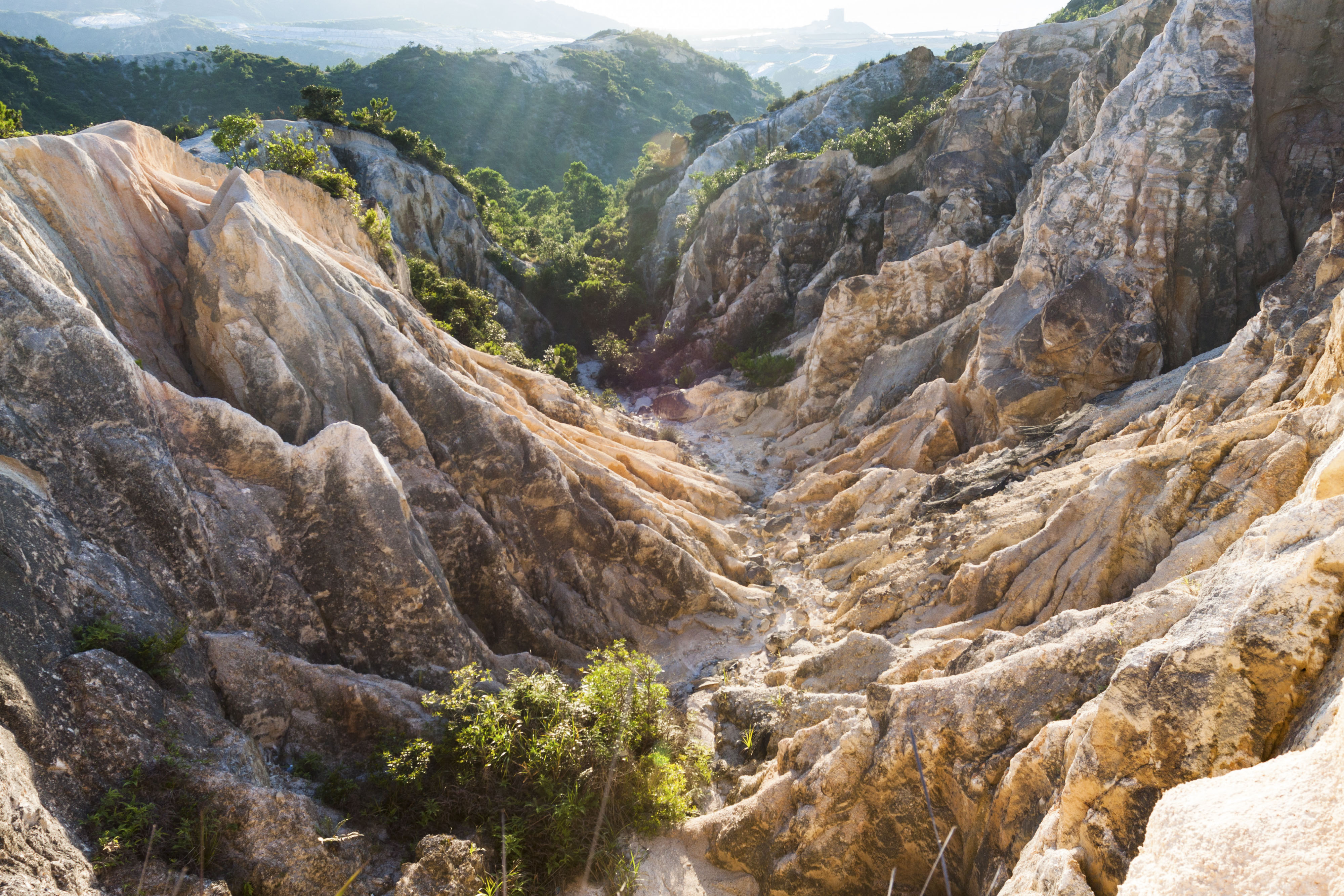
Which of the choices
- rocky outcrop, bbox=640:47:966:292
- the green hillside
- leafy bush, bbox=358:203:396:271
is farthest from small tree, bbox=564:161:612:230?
leafy bush, bbox=358:203:396:271

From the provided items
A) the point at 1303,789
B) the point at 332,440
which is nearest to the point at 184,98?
the point at 332,440

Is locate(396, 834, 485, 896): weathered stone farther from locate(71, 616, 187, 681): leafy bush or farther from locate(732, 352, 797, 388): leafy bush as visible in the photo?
locate(732, 352, 797, 388): leafy bush

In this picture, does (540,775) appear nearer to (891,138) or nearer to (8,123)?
(8,123)

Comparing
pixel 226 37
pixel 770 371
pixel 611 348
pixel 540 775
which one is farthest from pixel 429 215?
pixel 226 37

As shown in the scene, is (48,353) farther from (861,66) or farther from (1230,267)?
(861,66)

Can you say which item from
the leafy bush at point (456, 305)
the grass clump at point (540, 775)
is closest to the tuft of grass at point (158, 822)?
the grass clump at point (540, 775)
